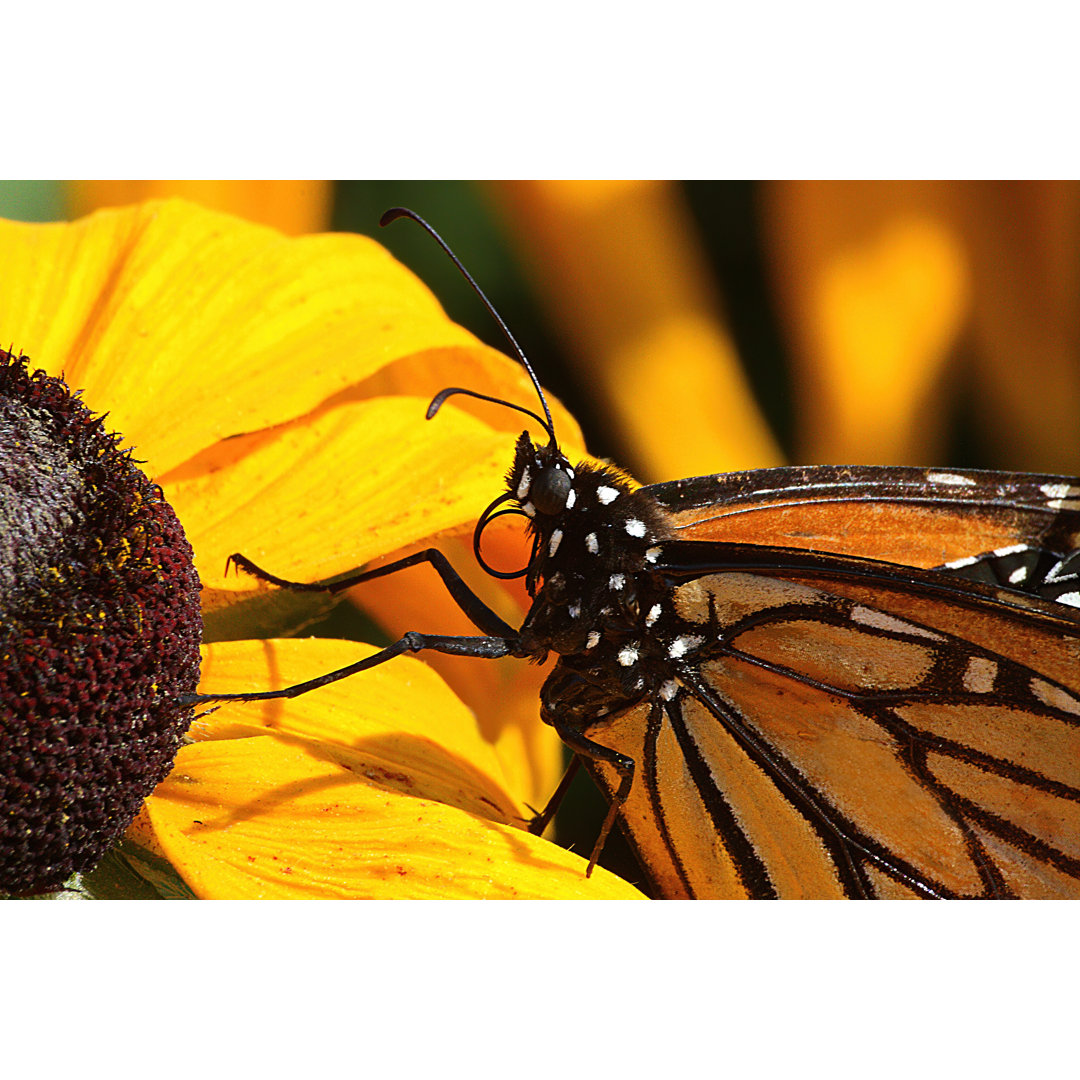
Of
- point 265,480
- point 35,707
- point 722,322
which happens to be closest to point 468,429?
point 265,480

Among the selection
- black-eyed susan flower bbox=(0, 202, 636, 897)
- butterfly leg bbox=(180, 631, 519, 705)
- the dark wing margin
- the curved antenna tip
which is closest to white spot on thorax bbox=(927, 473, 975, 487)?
the dark wing margin

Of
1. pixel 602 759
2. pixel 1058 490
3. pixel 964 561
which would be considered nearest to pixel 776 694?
pixel 602 759

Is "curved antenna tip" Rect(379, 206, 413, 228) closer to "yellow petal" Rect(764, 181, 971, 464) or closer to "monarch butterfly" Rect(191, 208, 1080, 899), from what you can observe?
"monarch butterfly" Rect(191, 208, 1080, 899)

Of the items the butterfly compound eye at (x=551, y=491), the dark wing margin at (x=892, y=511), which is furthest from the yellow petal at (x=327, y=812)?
the dark wing margin at (x=892, y=511)

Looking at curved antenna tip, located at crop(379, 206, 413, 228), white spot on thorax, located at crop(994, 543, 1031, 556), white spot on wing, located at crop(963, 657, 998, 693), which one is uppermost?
curved antenna tip, located at crop(379, 206, 413, 228)

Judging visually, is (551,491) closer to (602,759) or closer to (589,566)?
(589,566)

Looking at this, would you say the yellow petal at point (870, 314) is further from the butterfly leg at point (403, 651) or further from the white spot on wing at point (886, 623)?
the butterfly leg at point (403, 651)
